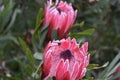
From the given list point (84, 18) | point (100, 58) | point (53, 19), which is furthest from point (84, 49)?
point (100, 58)

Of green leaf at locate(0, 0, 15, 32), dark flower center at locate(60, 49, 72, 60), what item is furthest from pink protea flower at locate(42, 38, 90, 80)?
green leaf at locate(0, 0, 15, 32)

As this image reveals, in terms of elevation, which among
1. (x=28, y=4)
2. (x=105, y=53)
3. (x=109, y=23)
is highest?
(x=28, y=4)

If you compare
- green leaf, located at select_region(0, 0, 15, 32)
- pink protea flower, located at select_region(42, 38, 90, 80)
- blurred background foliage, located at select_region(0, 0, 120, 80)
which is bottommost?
blurred background foliage, located at select_region(0, 0, 120, 80)

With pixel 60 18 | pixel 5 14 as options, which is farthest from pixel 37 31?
pixel 5 14

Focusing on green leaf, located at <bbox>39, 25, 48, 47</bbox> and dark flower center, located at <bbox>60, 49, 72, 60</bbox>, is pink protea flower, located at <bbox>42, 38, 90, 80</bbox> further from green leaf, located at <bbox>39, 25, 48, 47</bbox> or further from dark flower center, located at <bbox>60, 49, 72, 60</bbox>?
green leaf, located at <bbox>39, 25, 48, 47</bbox>

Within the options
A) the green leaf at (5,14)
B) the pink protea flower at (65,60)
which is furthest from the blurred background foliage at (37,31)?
the pink protea flower at (65,60)

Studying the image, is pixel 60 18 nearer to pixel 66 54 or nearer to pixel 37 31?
pixel 37 31

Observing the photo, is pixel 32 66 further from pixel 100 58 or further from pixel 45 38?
pixel 100 58
